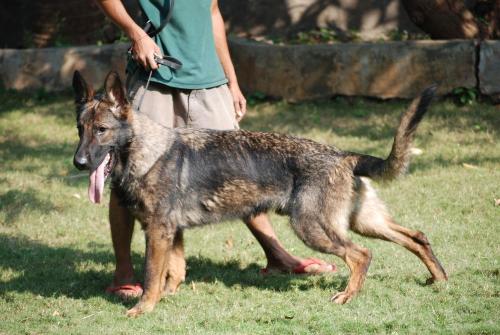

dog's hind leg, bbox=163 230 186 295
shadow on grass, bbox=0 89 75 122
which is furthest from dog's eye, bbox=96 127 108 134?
shadow on grass, bbox=0 89 75 122

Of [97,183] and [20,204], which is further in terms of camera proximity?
[20,204]

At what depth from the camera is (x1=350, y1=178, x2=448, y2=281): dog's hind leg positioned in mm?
5879

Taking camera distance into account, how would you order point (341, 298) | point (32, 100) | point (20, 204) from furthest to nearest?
point (32, 100), point (20, 204), point (341, 298)

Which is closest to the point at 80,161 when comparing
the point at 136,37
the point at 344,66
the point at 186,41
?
the point at 136,37

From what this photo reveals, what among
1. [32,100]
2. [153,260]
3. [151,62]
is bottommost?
[32,100]

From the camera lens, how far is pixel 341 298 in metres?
5.65

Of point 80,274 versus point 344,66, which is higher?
point 344,66

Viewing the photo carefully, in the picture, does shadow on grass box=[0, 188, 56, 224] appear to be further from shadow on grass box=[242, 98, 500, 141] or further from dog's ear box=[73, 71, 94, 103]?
shadow on grass box=[242, 98, 500, 141]

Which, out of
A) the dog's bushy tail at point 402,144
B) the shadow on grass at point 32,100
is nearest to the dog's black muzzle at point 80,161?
the dog's bushy tail at point 402,144

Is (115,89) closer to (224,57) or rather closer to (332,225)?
(224,57)

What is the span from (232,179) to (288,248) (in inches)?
64.8

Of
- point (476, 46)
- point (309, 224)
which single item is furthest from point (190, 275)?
point (476, 46)

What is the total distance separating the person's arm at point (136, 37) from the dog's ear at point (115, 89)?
29 centimetres

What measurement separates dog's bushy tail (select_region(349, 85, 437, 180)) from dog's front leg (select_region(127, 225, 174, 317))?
5.16 feet
